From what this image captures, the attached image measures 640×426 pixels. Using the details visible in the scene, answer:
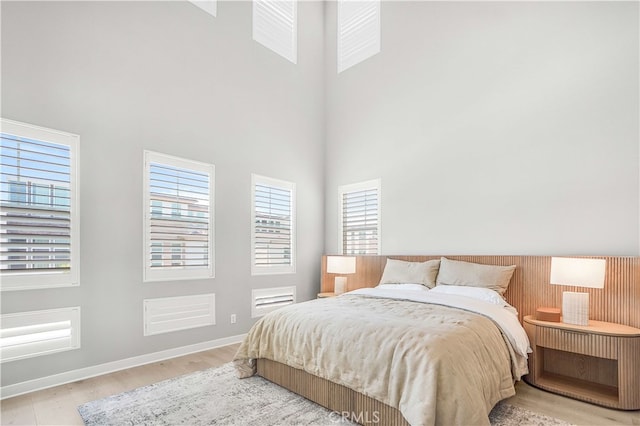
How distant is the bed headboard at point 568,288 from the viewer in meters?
2.74

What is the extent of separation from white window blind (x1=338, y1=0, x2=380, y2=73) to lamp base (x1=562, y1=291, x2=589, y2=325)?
13.1 ft

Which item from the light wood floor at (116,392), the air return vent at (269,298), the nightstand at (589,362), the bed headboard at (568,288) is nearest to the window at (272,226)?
the air return vent at (269,298)

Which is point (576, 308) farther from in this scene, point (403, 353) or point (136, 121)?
point (136, 121)

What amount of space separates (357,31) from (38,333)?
5480 mm

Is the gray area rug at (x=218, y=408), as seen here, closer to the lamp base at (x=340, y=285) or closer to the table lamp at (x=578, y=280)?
the table lamp at (x=578, y=280)

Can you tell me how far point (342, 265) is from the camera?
4672mm

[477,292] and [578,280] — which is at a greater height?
[578,280]

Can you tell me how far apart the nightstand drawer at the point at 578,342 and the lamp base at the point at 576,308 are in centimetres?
15

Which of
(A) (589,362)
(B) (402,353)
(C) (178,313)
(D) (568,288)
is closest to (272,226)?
(C) (178,313)

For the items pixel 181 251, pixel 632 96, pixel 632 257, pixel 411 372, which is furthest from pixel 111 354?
pixel 632 96

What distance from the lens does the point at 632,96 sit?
2922 mm

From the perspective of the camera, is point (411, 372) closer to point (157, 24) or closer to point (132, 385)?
point (132, 385)

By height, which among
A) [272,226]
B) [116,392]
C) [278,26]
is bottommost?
[116,392]

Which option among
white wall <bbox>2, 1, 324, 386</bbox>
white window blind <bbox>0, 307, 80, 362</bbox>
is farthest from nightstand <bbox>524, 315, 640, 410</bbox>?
white window blind <bbox>0, 307, 80, 362</bbox>
